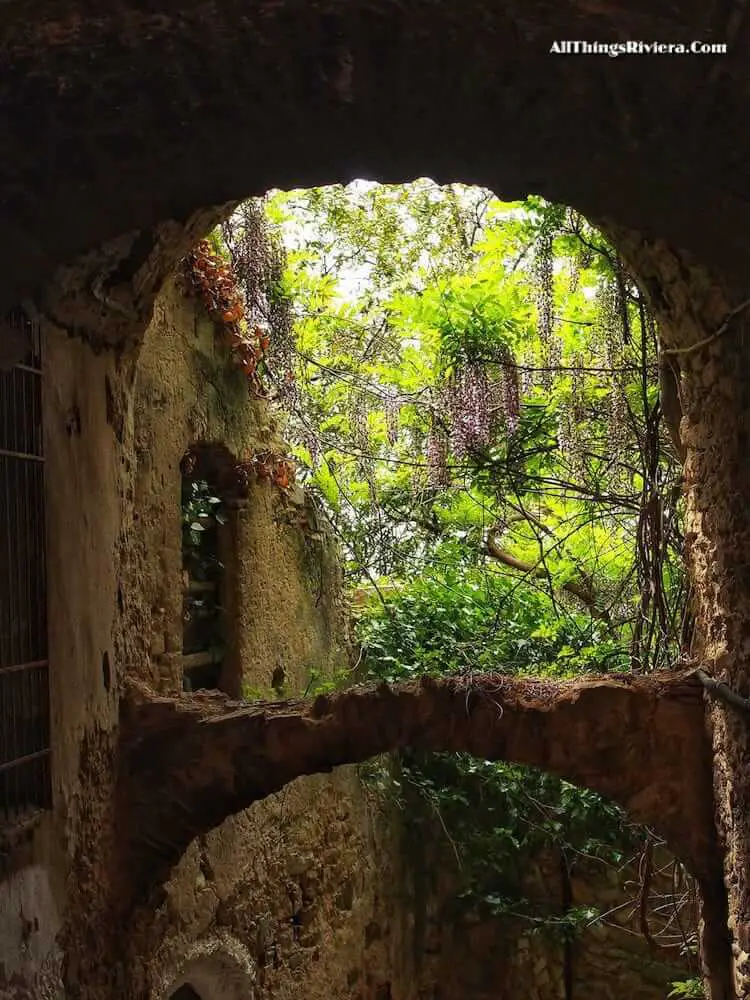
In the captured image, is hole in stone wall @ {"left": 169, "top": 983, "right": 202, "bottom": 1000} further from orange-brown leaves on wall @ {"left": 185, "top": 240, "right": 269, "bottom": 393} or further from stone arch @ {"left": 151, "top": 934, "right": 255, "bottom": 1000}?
orange-brown leaves on wall @ {"left": 185, "top": 240, "right": 269, "bottom": 393}

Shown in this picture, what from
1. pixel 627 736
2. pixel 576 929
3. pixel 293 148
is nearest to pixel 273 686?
pixel 627 736

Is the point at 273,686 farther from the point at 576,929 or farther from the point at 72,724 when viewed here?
the point at 576,929

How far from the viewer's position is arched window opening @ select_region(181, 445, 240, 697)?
17.8 feet

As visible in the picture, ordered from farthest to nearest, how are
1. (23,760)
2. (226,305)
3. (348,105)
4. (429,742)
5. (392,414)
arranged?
(392,414)
(226,305)
(429,742)
(23,760)
(348,105)

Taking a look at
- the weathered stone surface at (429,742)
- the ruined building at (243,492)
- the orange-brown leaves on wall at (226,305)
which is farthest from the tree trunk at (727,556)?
the orange-brown leaves on wall at (226,305)

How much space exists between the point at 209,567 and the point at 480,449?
1756 millimetres

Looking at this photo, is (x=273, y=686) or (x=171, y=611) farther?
(x=273, y=686)

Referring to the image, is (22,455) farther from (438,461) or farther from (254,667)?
(438,461)

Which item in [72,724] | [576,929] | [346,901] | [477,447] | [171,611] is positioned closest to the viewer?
[72,724]

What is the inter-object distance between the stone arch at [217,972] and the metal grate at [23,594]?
72.3 inches

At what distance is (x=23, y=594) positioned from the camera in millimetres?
3398

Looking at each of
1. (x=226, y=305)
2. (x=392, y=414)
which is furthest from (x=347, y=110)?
(x=392, y=414)

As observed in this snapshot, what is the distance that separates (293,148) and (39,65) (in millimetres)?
539

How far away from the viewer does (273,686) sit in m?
6.10
